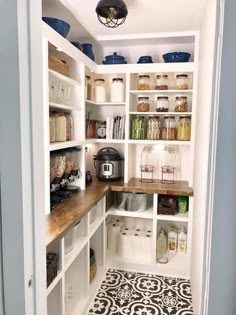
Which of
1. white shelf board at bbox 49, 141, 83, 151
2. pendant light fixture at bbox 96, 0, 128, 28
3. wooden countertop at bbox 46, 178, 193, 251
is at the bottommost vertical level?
wooden countertop at bbox 46, 178, 193, 251

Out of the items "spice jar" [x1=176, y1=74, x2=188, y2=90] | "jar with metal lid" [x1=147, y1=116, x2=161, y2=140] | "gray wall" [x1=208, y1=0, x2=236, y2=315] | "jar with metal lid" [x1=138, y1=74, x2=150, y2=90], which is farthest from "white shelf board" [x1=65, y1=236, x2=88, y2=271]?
"spice jar" [x1=176, y1=74, x2=188, y2=90]

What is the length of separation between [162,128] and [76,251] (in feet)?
5.05

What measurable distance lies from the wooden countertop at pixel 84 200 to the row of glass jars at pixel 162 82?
981mm

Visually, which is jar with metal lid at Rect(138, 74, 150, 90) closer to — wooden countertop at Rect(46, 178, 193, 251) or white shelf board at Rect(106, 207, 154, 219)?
wooden countertop at Rect(46, 178, 193, 251)

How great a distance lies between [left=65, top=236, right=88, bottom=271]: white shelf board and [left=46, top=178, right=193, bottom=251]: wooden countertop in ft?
0.75

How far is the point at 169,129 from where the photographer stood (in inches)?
109

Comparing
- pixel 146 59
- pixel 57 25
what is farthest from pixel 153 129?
pixel 57 25

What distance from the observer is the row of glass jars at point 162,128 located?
271 centimetres

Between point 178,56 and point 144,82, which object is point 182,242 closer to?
point 144,82

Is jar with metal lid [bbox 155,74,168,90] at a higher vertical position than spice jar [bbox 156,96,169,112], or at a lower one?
higher

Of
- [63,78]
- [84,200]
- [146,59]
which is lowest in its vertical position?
[84,200]

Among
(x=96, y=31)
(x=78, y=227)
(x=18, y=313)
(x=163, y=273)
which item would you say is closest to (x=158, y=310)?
(x=163, y=273)

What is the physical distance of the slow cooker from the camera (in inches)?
111

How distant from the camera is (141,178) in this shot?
299cm
